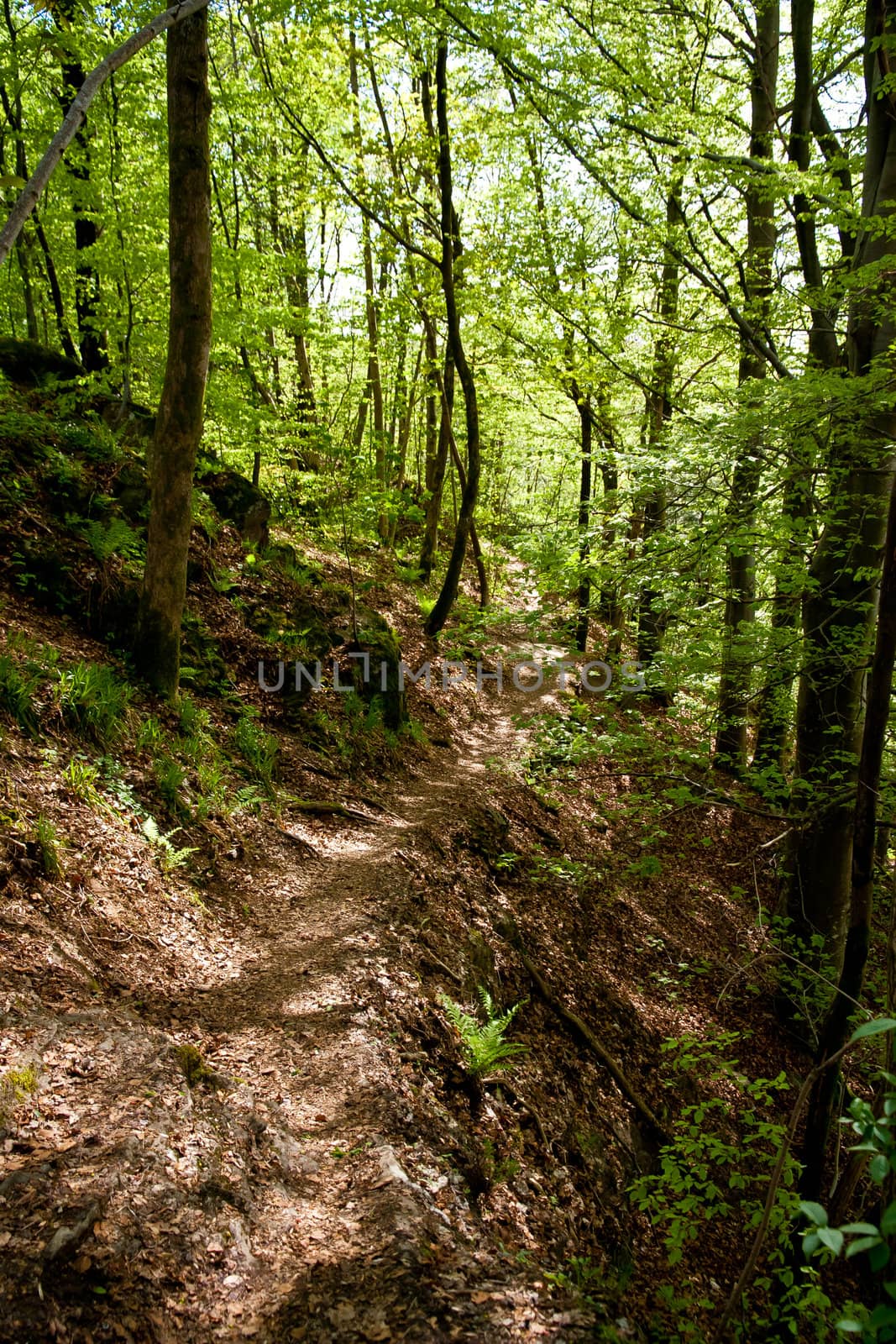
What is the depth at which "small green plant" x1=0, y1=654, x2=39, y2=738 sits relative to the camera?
5.02 m

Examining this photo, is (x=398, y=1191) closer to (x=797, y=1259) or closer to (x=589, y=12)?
(x=797, y=1259)

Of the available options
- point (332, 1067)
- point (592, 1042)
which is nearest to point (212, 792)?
point (332, 1067)

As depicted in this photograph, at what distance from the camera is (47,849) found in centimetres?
424

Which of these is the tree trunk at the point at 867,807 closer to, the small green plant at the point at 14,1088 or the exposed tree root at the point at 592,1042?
the exposed tree root at the point at 592,1042

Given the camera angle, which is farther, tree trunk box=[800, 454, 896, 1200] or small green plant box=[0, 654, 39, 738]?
small green plant box=[0, 654, 39, 738]

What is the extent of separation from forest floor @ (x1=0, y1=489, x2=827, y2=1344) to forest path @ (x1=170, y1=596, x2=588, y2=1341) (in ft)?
0.04

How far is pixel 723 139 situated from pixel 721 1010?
11.9 m

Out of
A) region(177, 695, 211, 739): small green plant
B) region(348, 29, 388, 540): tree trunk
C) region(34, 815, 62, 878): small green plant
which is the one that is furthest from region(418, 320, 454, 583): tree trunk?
region(34, 815, 62, 878): small green plant

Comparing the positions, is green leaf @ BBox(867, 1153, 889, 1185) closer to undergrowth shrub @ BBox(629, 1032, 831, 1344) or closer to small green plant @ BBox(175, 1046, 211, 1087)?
undergrowth shrub @ BBox(629, 1032, 831, 1344)

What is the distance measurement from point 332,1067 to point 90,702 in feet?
11.1

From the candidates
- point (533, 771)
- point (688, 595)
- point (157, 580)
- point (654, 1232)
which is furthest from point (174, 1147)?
point (688, 595)

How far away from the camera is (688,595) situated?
6281mm

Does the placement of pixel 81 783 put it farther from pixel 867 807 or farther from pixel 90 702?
pixel 867 807

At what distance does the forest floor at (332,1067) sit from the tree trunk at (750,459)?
2.88 feet
